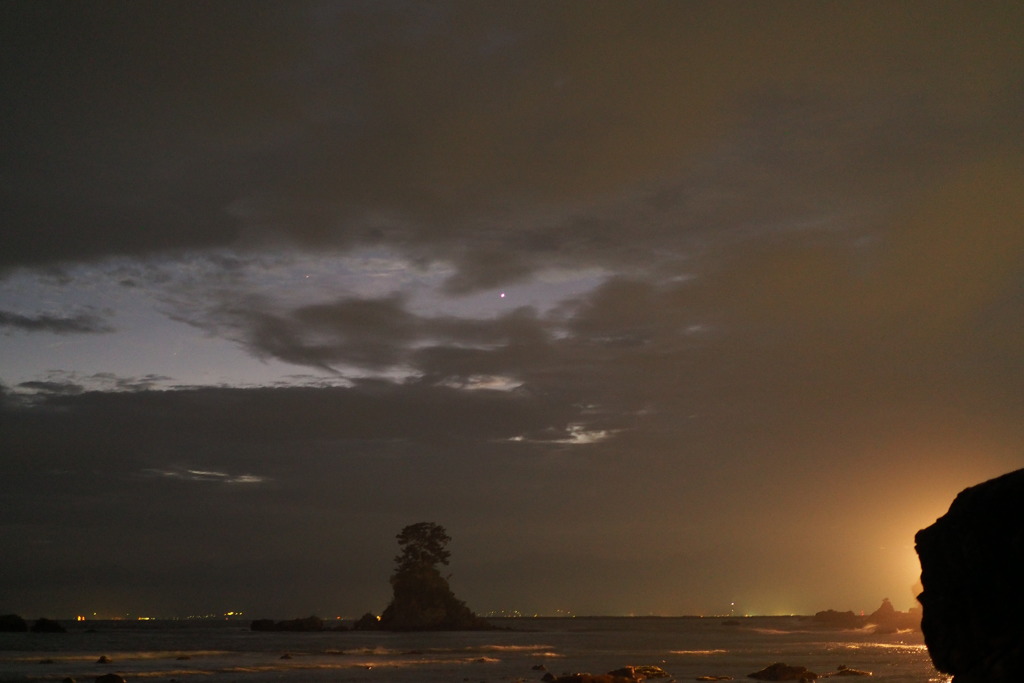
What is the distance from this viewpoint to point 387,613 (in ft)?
522

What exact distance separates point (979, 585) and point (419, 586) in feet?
469

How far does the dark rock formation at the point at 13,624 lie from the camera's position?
156125 mm

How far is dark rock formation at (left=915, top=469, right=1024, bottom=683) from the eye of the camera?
71.6ft

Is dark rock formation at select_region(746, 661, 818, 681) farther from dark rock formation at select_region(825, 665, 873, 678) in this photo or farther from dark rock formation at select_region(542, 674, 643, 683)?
dark rock formation at select_region(542, 674, 643, 683)

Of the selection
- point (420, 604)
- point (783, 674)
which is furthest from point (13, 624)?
point (783, 674)

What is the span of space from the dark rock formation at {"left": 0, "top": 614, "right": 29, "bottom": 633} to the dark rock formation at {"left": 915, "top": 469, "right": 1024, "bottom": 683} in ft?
570

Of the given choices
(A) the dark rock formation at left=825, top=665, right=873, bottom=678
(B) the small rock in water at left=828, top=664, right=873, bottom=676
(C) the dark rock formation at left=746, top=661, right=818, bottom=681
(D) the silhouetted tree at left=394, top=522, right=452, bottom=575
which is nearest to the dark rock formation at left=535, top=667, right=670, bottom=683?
(C) the dark rock formation at left=746, top=661, right=818, bottom=681

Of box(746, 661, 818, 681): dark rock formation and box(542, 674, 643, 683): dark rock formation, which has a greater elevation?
box(542, 674, 643, 683): dark rock formation

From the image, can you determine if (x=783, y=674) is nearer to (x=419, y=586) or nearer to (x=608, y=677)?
(x=608, y=677)

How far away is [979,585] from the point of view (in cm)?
2302

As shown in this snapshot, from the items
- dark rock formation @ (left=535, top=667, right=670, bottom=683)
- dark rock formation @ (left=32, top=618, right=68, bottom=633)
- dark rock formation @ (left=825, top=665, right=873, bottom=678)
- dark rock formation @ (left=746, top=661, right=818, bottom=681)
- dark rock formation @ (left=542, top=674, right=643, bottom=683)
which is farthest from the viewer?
dark rock formation @ (left=32, top=618, right=68, bottom=633)

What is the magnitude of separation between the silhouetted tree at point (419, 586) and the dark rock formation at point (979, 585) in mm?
136932

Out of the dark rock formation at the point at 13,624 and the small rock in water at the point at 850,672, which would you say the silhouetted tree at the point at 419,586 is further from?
the small rock in water at the point at 850,672

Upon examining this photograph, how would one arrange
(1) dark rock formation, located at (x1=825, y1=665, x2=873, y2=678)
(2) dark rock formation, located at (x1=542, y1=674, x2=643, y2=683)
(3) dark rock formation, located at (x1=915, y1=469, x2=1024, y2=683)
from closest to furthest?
(3) dark rock formation, located at (x1=915, y1=469, x2=1024, y2=683) < (2) dark rock formation, located at (x1=542, y1=674, x2=643, y2=683) < (1) dark rock formation, located at (x1=825, y1=665, x2=873, y2=678)
